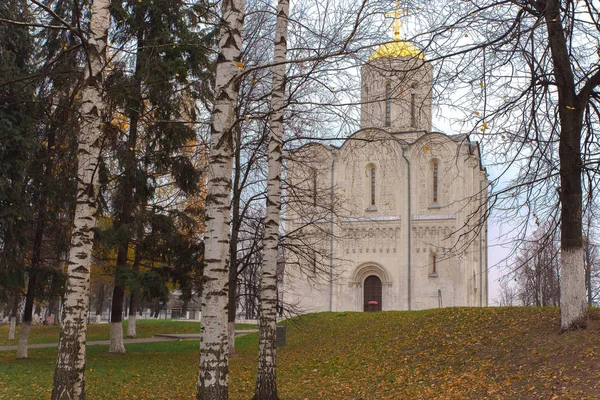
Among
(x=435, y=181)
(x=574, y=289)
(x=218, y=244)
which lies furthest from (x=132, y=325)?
(x=218, y=244)

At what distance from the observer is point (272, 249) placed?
8.73 metres

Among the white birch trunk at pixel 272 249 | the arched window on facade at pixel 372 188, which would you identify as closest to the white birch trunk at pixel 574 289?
the white birch trunk at pixel 272 249

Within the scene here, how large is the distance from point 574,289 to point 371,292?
25418 millimetres

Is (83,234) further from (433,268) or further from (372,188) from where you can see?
(372,188)

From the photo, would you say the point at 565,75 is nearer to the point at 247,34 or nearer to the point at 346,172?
the point at 247,34

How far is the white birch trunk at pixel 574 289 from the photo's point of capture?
10742mm

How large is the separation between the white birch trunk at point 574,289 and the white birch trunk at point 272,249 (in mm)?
5831

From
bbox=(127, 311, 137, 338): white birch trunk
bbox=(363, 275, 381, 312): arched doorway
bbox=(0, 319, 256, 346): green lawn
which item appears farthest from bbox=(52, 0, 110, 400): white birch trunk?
bbox=(363, 275, 381, 312): arched doorway

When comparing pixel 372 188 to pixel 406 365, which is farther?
pixel 372 188

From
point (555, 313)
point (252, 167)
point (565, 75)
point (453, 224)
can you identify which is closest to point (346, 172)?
point (453, 224)

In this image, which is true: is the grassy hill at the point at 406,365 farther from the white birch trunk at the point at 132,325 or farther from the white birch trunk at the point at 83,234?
the white birch trunk at the point at 132,325

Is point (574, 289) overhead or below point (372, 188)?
below

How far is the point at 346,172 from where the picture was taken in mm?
36688

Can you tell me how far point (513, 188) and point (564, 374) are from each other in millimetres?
3198
